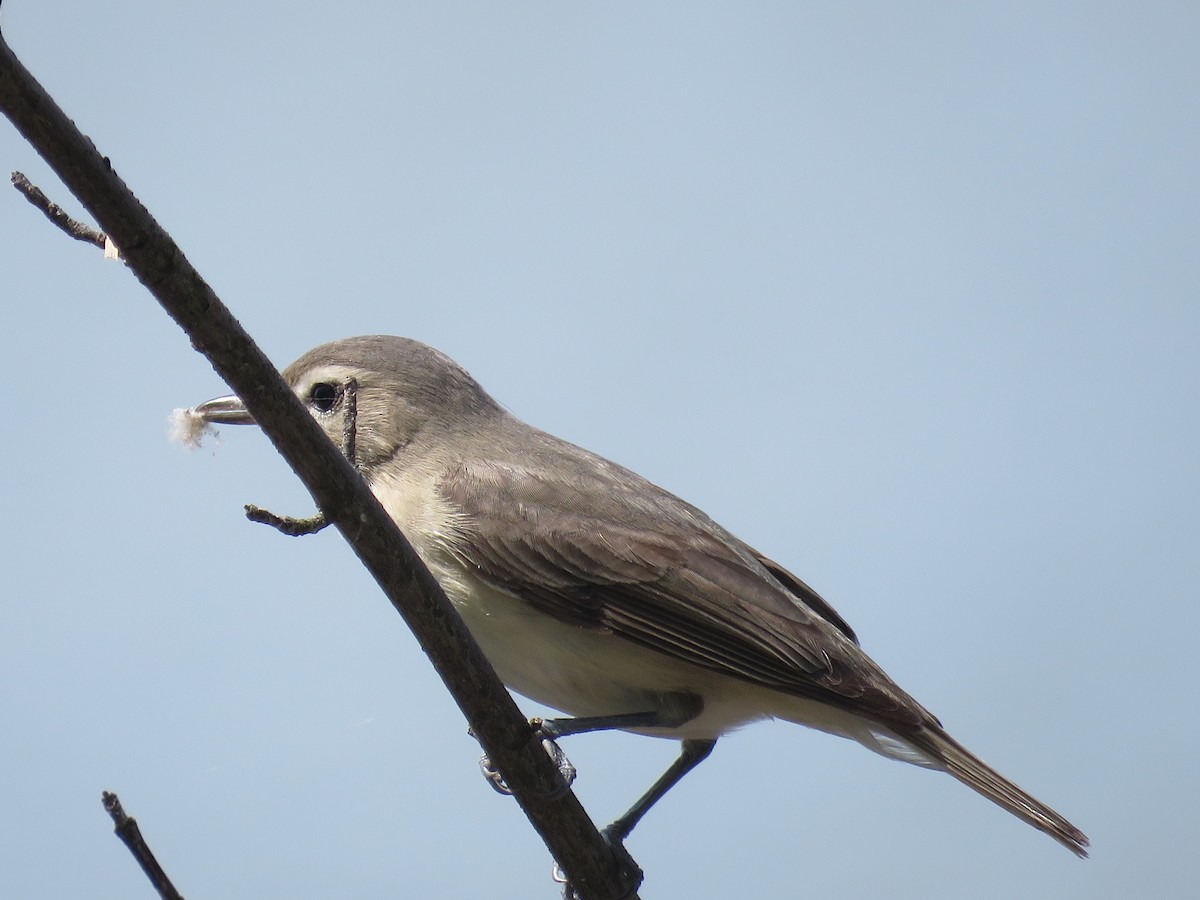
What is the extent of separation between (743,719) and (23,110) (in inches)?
131

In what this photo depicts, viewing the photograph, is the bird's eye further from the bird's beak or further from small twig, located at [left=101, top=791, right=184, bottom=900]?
small twig, located at [left=101, top=791, right=184, bottom=900]

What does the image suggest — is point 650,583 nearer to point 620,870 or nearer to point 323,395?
point 620,870

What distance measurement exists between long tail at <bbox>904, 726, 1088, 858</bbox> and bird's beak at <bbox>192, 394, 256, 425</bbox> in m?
3.11

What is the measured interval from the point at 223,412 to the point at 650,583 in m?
2.13

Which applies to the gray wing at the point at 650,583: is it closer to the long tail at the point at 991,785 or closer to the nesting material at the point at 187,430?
the long tail at the point at 991,785

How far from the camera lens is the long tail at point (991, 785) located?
4.20 m

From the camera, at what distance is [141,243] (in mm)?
2717

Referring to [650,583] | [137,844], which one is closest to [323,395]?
[650,583]

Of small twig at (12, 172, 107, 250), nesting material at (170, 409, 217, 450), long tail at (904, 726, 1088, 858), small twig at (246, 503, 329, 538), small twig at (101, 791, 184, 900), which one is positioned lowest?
small twig at (101, 791, 184, 900)

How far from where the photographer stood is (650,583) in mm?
4418

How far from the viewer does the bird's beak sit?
17.0ft

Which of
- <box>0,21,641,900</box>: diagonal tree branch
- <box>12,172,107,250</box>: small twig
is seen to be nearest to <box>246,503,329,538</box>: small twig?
<box>0,21,641,900</box>: diagonal tree branch

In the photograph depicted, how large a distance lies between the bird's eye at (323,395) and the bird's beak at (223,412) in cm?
29

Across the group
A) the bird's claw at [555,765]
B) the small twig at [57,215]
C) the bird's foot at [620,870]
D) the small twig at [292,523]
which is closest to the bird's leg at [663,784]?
the bird's foot at [620,870]
